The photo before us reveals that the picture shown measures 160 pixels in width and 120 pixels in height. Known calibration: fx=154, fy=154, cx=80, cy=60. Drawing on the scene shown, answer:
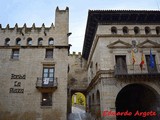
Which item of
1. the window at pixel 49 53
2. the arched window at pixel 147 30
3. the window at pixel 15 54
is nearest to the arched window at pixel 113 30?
the arched window at pixel 147 30

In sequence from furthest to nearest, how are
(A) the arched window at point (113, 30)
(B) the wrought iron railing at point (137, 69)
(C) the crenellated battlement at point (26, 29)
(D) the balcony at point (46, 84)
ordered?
(C) the crenellated battlement at point (26, 29) < (A) the arched window at point (113, 30) < (D) the balcony at point (46, 84) < (B) the wrought iron railing at point (137, 69)

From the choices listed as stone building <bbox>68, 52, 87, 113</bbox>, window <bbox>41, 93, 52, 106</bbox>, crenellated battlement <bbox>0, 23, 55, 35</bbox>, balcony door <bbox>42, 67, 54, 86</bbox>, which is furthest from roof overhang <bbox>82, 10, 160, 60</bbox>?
stone building <bbox>68, 52, 87, 113</bbox>

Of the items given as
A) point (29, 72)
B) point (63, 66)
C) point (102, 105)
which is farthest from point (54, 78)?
point (102, 105)

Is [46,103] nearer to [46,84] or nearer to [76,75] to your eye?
[46,84]

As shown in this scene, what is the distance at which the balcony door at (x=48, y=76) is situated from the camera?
16891mm

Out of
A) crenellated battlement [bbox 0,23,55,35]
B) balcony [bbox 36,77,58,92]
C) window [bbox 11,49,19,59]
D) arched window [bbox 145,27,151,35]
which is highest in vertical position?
crenellated battlement [bbox 0,23,55,35]

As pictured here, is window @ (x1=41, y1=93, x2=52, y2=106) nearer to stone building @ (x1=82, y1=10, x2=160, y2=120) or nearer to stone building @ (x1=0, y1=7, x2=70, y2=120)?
stone building @ (x1=0, y1=7, x2=70, y2=120)

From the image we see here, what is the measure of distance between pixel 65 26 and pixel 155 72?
11531 millimetres

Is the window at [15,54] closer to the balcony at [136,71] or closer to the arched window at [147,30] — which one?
the balcony at [136,71]

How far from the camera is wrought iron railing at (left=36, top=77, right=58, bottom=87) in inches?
657

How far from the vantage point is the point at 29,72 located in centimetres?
1750

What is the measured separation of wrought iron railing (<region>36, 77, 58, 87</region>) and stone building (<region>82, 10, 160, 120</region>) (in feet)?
15.8

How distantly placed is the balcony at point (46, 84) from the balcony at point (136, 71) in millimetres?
6605

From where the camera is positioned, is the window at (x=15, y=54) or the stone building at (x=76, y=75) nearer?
the window at (x=15, y=54)
